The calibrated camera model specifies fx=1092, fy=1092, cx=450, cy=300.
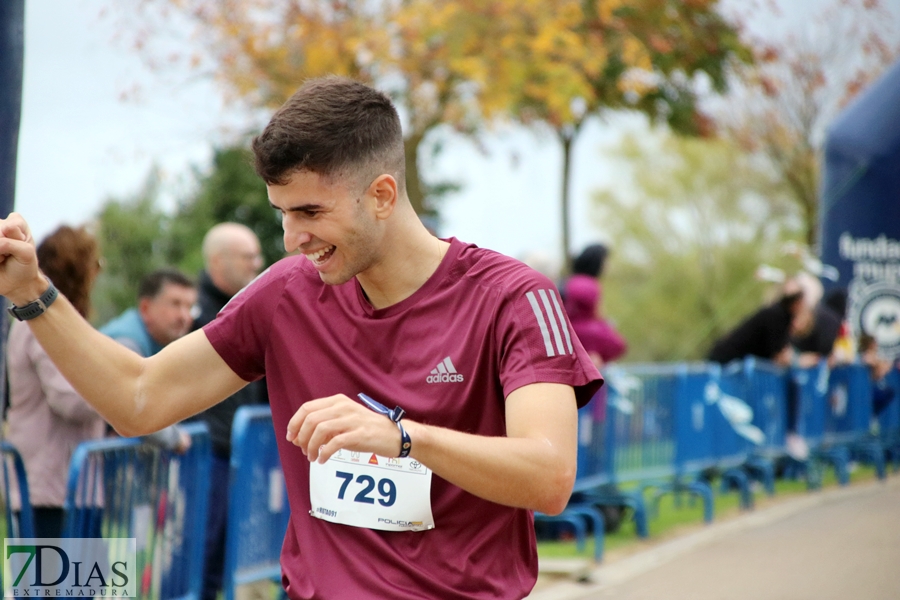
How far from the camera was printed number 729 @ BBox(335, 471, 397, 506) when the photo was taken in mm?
2516

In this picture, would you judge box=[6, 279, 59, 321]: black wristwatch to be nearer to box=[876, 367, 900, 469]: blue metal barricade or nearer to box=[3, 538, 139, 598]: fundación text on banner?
box=[3, 538, 139, 598]: fundación text on banner

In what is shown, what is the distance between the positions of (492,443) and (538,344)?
29cm

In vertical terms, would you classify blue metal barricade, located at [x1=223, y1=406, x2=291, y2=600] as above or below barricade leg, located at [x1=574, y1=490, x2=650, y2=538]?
above

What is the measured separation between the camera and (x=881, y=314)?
1369 centimetres

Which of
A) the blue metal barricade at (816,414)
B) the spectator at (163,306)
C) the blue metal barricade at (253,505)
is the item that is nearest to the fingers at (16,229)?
the blue metal barricade at (253,505)

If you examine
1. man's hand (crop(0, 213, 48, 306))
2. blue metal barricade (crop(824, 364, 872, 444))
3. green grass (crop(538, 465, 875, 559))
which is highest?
man's hand (crop(0, 213, 48, 306))

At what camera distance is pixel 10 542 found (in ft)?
14.6

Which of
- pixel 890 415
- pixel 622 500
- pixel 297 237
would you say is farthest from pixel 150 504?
pixel 890 415

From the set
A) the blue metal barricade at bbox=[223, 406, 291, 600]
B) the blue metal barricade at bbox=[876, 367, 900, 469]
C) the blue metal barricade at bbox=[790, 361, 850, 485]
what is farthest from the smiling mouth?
the blue metal barricade at bbox=[876, 367, 900, 469]

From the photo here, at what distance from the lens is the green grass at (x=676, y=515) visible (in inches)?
343

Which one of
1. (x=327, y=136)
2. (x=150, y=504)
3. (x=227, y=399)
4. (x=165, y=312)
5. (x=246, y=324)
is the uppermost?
(x=327, y=136)

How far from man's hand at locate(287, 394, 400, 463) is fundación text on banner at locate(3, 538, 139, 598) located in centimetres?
269

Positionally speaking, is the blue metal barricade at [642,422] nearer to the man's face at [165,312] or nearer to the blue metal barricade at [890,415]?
the man's face at [165,312]

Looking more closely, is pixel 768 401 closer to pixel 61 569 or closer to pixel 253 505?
pixel 253 505
